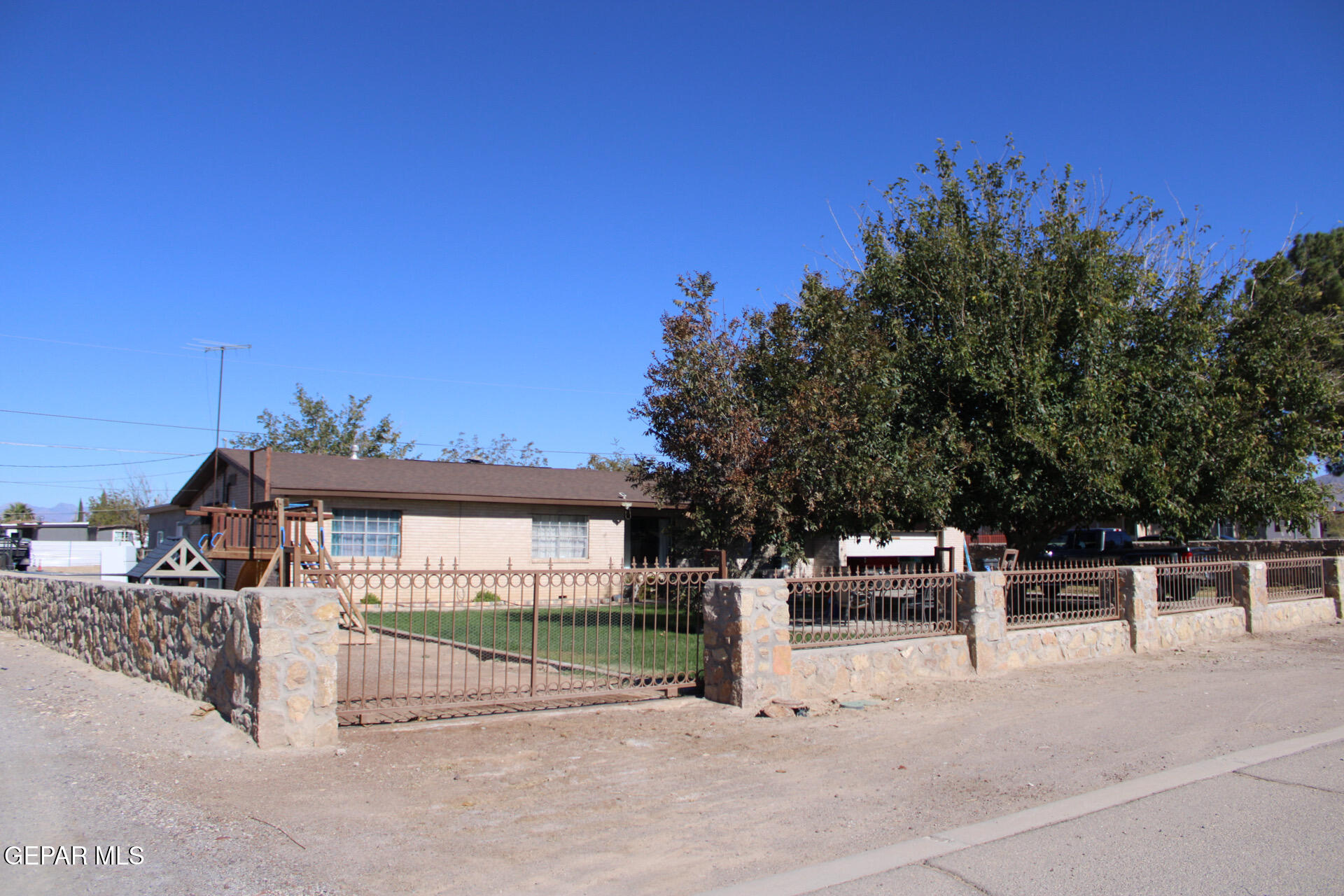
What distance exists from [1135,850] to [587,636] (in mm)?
7701

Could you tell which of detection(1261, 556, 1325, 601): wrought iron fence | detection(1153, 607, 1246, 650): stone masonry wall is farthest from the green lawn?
detection(1261, 556, 1325, 601): wrought iron fence

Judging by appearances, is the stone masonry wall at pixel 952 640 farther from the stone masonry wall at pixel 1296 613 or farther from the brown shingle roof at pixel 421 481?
the brown shingle roof at pixel 421 481

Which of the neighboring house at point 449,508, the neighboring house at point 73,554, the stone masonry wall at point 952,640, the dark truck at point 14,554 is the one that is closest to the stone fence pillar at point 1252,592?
the stone masonry wall at point 952,640

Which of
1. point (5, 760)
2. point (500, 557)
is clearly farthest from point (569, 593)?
point (5, 760)

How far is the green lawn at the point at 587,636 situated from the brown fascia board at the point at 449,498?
110 inches

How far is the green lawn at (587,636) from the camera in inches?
371

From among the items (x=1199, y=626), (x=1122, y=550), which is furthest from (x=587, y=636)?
(x=1122, y=550)

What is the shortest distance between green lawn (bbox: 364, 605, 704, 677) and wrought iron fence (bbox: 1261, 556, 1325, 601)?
35.2 feet

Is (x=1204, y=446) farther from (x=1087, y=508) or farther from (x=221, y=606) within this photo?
(x=221, y=606)

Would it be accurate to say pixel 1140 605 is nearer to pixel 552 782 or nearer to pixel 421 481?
pixel 552 782

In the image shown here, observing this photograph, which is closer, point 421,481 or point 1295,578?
point 1295,578

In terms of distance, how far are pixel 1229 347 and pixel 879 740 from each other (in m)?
15.2

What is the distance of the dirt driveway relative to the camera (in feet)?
17.1

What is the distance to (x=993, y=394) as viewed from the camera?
16.8 meters
